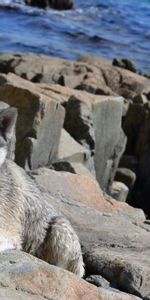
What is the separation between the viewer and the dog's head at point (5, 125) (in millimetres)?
6051

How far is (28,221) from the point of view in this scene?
641 centimetres

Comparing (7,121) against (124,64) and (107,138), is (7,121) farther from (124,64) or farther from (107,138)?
(124,64)

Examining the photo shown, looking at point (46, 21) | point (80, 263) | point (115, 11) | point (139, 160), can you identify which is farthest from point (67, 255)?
point (115, 11)

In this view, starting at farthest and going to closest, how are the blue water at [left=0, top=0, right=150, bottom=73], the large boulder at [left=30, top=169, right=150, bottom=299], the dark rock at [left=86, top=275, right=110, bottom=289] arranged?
1. the blue water at [left=0, top=0, right=150, bottom=73]
2. the large boulder at [left=30, top=169, right=150, bottom=299]
3. the dark rock at [left=86, top=275, right=110, bottom=289]

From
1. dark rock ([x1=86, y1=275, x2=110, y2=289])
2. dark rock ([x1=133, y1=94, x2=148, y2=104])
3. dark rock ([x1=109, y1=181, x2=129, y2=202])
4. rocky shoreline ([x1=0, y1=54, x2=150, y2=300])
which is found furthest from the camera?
dark rock ([x1=133, y1=94, x2=148, y2=104])

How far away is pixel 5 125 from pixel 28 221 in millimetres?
860

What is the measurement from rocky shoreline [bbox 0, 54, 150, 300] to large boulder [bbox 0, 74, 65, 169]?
0.6 inches

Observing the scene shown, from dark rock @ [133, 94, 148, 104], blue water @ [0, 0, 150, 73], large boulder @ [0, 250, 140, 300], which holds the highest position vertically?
large boulder @ [0, 250, 140, 300]

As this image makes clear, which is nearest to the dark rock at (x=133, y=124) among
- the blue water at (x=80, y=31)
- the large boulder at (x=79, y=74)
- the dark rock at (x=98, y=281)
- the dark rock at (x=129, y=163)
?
the dark rock at (x=129, y=163)

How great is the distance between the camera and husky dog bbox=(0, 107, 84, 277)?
6129 mm

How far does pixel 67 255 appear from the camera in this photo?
6.55 m

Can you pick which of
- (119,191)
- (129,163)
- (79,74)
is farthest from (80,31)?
(119,191)

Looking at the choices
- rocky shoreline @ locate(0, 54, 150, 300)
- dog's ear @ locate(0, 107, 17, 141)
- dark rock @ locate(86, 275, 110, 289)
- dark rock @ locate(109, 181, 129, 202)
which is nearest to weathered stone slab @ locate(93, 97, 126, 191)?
rocky shoreline @ locate(0, 54, 150, 300)

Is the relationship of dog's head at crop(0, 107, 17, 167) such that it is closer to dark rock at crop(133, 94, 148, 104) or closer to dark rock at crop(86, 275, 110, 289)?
dark rock at crop(86, 275, 110, 289)
